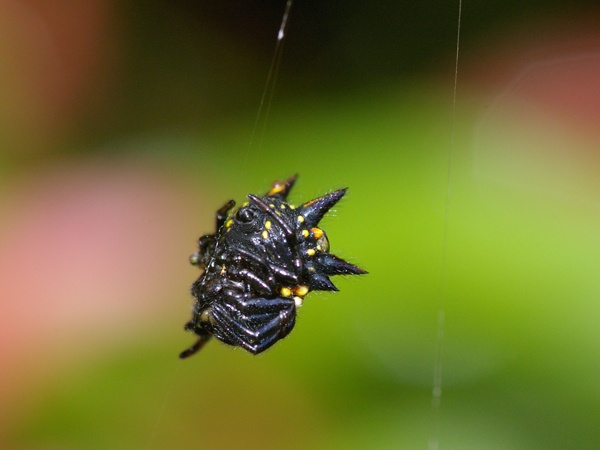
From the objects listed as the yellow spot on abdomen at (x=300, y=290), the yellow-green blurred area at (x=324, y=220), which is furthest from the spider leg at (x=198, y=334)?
the yellow-green blurred area at (x=324, y=220)

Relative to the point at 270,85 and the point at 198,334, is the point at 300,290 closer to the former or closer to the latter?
the point at 198,334

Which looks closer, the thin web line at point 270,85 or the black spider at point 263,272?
the black spider at point 263,272

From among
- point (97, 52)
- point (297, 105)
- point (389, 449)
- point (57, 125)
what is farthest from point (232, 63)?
point (389, 449)

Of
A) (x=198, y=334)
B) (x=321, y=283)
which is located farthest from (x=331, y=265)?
(x=198, y=334)

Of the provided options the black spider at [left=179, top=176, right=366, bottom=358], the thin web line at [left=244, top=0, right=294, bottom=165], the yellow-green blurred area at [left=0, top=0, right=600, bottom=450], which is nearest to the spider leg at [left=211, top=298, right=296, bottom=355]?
the black spider at [left=179, top=176, right=366, bottom=358]

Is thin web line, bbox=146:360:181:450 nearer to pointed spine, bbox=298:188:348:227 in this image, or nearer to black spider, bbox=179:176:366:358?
black spider, bbox=179:176:366:358

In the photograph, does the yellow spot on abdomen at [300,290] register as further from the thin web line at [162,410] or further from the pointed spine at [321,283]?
the thin web line at [162,410]
